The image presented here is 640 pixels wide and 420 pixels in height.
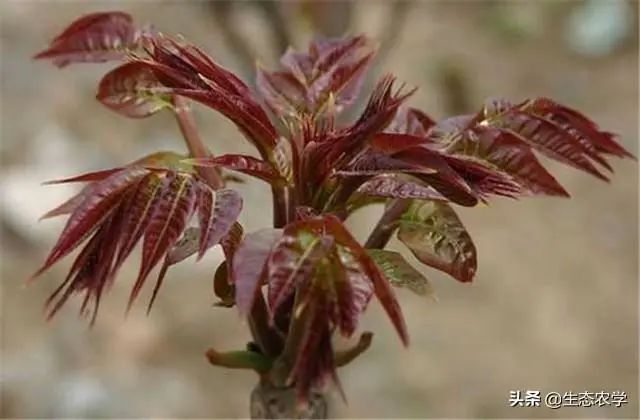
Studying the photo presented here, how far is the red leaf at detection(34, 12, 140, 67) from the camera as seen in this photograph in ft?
2.28

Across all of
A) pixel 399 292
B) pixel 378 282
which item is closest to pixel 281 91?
pixel 378 282

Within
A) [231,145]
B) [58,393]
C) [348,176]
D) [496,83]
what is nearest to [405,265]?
[348,176]

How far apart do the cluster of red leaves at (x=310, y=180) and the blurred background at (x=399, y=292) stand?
0.95 m

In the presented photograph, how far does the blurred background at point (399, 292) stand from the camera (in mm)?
1807

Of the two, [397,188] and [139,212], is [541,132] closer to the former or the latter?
[397,188]

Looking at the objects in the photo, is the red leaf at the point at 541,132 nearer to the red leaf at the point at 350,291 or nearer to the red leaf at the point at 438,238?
the red leaf at the point at 438,238

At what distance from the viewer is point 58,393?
5.76 ft

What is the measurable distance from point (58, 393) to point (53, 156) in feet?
2.54

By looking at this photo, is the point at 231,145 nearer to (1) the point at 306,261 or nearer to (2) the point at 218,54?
(2) the point at 218,54

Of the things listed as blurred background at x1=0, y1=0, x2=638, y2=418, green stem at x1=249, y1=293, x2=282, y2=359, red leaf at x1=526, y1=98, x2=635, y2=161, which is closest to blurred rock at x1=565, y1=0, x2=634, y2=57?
blurred background at x1=0, y1=0, x2=638, y2=418

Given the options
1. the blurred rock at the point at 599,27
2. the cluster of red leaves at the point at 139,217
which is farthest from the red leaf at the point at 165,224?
the blurred rock at the point at 599,27

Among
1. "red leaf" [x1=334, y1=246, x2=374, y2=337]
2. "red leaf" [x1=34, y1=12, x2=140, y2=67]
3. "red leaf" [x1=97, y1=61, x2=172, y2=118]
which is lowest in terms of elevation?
"red leaf" [x1=334, y1=246, x2=374, y2=337]

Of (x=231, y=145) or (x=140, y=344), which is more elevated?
(x=231, y=145)

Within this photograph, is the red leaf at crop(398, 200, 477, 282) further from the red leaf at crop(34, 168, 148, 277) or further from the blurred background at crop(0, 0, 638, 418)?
the blurred background at crop(0, 0, 638, 418)
